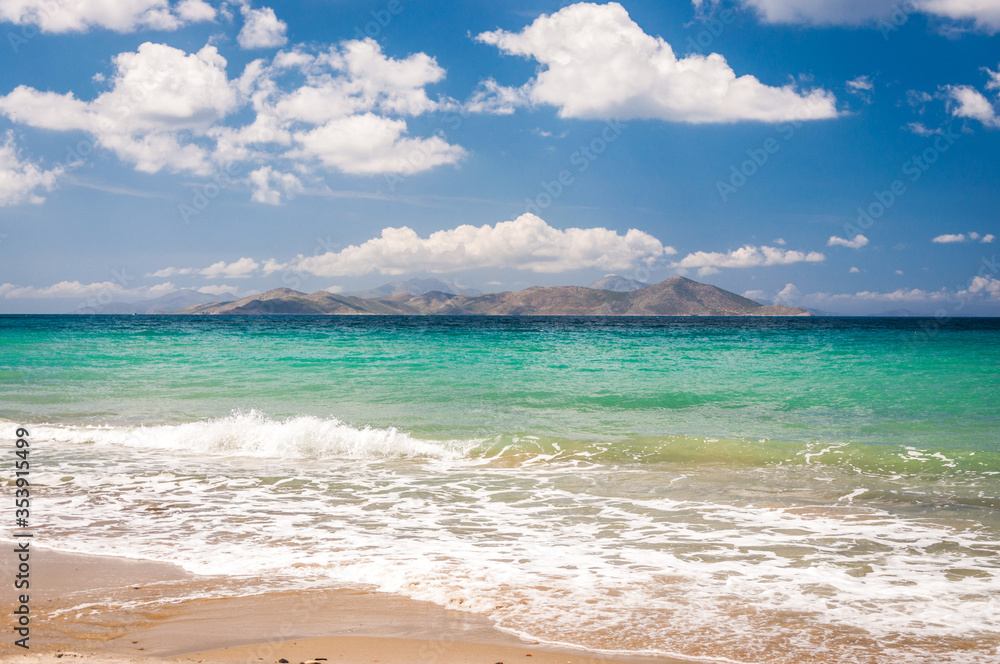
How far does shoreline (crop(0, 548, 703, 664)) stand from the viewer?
4.11m

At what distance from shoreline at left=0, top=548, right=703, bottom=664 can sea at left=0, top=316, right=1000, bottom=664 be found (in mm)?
→ 256

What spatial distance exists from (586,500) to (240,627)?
17.2 feet

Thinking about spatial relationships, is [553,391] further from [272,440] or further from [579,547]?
[579,547]

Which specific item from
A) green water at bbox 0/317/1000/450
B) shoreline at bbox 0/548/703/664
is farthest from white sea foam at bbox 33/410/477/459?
shoreline at bbox 0/548/703/664

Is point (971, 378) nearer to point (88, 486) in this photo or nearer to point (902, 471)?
point (902, 471)

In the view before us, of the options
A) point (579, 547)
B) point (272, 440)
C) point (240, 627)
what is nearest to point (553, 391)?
point (272, 440)

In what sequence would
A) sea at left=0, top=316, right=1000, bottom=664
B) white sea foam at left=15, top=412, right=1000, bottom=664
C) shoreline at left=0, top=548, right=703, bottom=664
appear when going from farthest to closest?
sea at left=0, top=316, right=1000, bottom=664, white sea foam at left=15, top=412, right=1000, bottom=664, shoreline at left=0, top=548, right=703, bottom=664

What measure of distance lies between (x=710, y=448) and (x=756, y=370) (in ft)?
49.7

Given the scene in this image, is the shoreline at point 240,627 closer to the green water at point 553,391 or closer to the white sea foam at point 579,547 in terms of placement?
the white sea foam at point 579,547

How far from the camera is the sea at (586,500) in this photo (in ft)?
16.2

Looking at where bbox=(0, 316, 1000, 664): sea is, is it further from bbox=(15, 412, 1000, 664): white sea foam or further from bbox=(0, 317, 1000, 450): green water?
bbox=(0, 317, 1000, 450): green water

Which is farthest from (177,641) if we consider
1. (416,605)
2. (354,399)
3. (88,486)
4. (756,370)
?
(756,370)

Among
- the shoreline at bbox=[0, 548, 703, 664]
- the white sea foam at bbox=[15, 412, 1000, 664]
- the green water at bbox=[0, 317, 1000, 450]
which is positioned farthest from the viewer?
the green water at bbox=[0, 317, 1000, 450]

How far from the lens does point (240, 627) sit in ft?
15.0
